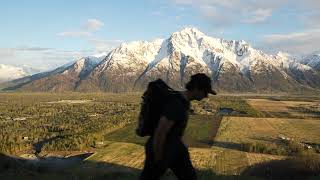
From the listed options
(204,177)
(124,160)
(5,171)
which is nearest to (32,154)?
(124,160)

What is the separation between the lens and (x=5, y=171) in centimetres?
1906

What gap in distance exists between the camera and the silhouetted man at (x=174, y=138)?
27.9 ft

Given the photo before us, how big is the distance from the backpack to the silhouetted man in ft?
0.46

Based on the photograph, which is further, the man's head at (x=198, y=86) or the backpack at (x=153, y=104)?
the man's head at (x=198, y=86)

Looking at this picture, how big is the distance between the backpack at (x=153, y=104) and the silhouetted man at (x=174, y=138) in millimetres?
140

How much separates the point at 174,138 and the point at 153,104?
0.71m

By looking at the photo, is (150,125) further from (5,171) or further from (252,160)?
(252,160)

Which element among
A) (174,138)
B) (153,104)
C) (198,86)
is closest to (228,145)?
(198,86)

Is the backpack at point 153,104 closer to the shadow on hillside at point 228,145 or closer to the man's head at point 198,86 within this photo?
the man's head at point 198,86

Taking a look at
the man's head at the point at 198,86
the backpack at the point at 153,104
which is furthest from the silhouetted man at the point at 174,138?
the backpack at the point at 153,104

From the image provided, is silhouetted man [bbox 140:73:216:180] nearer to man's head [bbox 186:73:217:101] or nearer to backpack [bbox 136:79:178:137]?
man's head [bbox 186:73:217:101]

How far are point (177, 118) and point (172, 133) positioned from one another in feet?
1.12

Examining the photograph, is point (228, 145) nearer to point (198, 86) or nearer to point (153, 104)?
point (198, 86)

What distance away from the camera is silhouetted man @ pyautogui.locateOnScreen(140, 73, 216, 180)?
8.50 metres
